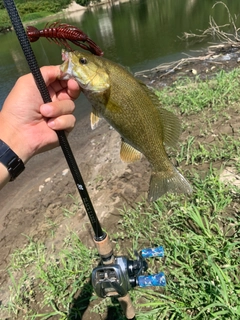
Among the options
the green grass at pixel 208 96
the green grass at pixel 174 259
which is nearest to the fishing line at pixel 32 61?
the green grass at pixel 174 259

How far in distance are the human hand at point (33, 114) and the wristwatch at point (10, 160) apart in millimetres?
45

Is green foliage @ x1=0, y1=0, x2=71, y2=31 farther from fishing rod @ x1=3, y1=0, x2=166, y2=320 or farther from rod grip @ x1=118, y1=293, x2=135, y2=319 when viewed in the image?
rod grip @ x1=118, y1=293, x2=135, y2=319

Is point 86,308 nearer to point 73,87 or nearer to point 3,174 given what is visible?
point 3,174

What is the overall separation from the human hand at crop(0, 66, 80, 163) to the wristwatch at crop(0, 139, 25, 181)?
4cm

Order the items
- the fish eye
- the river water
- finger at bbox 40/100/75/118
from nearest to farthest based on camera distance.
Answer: the fish eye, finger at bbox 40/100/75/118, the river water

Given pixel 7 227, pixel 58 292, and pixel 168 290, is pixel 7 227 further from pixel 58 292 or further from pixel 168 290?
pixel 168 290

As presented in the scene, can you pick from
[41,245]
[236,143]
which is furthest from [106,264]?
[236,143]

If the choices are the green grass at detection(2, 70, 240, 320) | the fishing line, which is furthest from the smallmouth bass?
the green grass at detection(2, 70, 240, 320)

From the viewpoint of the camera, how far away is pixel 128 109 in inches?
69.6

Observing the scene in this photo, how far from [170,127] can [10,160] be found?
104 centimetres

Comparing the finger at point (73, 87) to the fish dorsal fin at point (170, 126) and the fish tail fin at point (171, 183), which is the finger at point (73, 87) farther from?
the fish tail fin at point (171, 183)

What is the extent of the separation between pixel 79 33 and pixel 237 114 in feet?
13.0

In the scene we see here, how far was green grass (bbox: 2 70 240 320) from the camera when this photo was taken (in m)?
2.42

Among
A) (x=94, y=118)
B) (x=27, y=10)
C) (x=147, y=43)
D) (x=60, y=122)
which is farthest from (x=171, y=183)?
(x=147, y=43)
